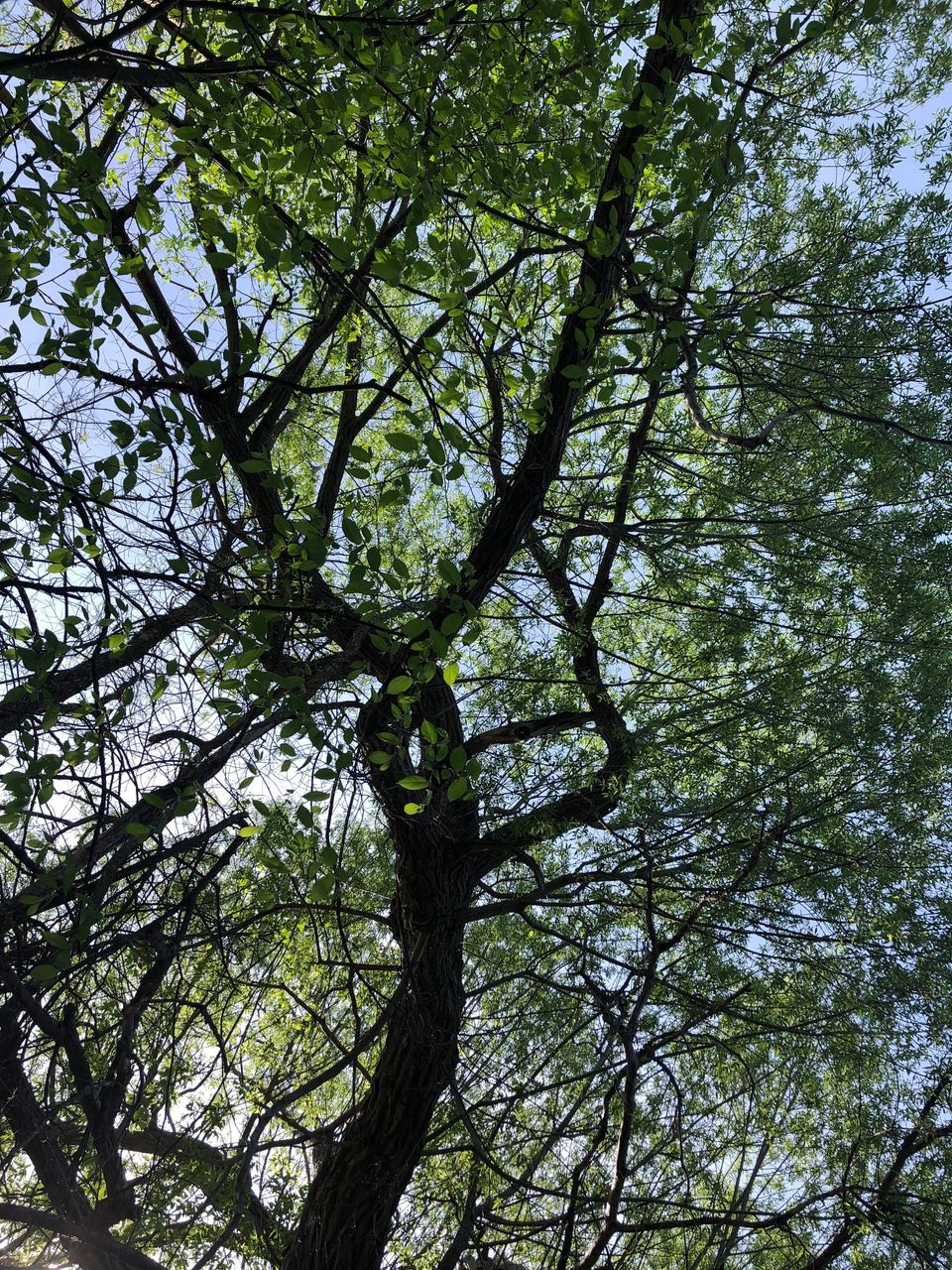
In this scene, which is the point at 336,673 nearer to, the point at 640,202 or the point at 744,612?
the point at 744,612

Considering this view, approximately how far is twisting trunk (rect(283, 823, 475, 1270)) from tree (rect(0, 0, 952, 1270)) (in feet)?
0.07

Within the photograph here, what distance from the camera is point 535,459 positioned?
4.93 meters

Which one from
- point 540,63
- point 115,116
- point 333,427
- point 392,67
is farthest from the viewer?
point 333,427

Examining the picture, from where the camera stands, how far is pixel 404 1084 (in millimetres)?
4809

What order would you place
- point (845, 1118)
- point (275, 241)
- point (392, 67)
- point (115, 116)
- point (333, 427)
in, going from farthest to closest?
point (333, 427), point (845, 1118), point (115, 116), point (392, 67), point (275, 241)

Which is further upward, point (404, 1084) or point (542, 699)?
point (542, 699)

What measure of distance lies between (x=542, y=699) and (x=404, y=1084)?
8.39 ft

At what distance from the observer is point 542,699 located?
20.4 feet

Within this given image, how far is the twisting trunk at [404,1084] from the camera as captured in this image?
4539 mm

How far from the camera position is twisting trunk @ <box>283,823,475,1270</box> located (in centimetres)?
454

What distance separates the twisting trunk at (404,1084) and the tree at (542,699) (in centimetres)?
2

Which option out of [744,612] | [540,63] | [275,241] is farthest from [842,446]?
[275,241]

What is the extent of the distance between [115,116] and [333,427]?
2.45 m

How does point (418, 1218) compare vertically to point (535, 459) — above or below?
below
